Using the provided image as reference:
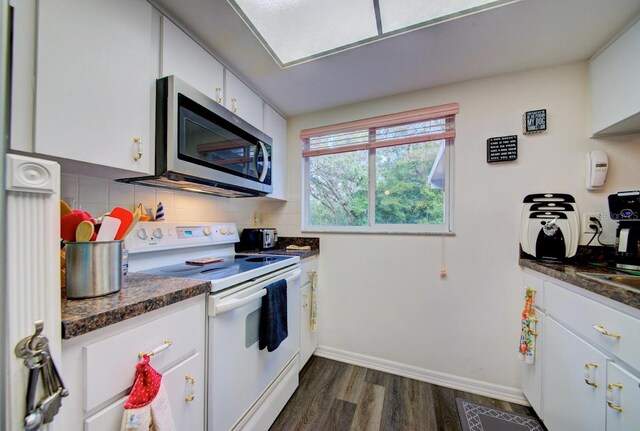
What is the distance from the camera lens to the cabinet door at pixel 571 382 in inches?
36.6

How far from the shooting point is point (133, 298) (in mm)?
723

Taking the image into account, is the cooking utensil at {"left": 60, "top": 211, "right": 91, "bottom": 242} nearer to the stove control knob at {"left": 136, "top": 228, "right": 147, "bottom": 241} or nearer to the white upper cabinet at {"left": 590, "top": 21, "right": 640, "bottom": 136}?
the stove control knob at {"left": 136, "top": 228, "right": 147, "bottom": 241}

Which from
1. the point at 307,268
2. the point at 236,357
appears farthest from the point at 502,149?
the point at 236,357

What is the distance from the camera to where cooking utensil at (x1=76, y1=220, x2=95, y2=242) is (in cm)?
73

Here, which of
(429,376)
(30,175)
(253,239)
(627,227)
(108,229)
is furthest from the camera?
(253,239)

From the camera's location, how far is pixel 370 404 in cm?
151

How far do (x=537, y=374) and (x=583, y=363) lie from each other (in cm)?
45

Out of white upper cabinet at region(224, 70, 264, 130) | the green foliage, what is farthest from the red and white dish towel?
the green foliage

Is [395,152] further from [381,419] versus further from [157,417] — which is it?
[157,417]

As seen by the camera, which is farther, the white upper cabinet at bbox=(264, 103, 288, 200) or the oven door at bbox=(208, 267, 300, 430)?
the white upper cabinet at bbox=(264, 103, 288, 200)

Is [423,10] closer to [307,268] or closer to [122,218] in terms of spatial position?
[122,218]

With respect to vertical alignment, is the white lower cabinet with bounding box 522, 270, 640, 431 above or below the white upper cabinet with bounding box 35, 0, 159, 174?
below

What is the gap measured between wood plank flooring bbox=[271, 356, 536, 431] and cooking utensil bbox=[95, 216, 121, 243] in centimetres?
134

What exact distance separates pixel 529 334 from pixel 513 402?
20.7 inches
